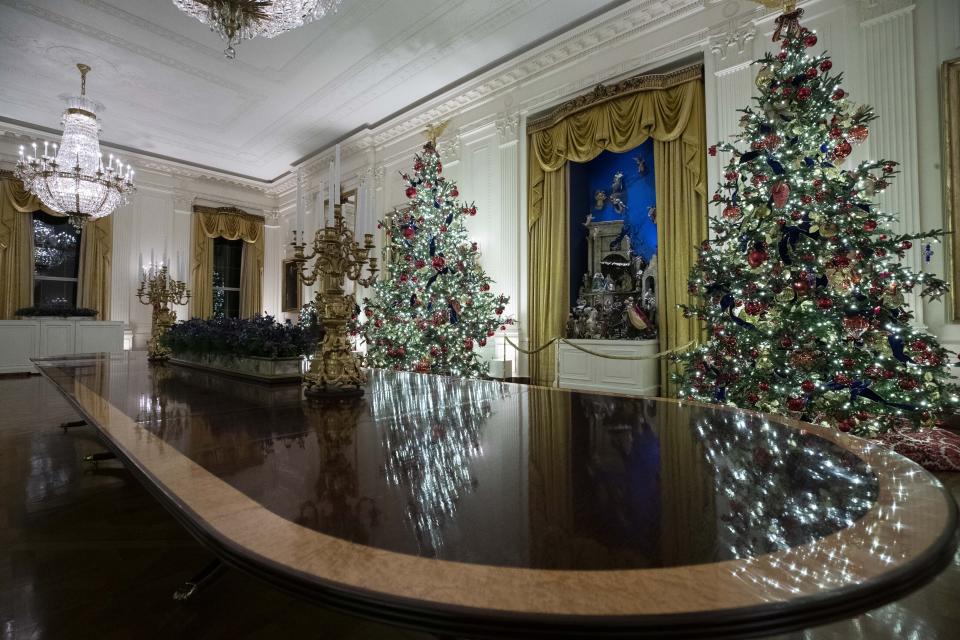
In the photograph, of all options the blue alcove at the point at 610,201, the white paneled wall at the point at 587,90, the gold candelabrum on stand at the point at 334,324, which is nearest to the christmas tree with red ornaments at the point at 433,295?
the white paneled wall at the point at 587,90

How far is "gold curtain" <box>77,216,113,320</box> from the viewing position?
339 inches

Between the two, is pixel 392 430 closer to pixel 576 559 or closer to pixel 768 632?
pixel 576 559

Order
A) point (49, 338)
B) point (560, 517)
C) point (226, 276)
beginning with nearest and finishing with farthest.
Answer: point (560, 517) < point (49, 338) < point (226, 276)

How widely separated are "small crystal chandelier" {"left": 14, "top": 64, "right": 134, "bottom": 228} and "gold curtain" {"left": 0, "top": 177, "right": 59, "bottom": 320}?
95.7 inches

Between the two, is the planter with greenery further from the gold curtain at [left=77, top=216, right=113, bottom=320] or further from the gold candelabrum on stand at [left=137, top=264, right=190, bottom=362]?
the gold curtain at [left=77, top=216, right=113, bottom=320]

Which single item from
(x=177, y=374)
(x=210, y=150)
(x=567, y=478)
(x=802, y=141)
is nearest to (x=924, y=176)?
(x=802, y=141)

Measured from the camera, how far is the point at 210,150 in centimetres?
903

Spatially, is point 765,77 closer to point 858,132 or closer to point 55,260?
point 858,132

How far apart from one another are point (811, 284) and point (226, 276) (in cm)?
1122

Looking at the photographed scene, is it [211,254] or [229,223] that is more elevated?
[229,223]

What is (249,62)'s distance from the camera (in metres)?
6.16

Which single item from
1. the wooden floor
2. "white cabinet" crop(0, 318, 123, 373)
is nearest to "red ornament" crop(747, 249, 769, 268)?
the wooden floor

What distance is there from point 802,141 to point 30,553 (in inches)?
180

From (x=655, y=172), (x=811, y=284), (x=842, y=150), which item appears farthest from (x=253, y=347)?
(x=655, y=172)
